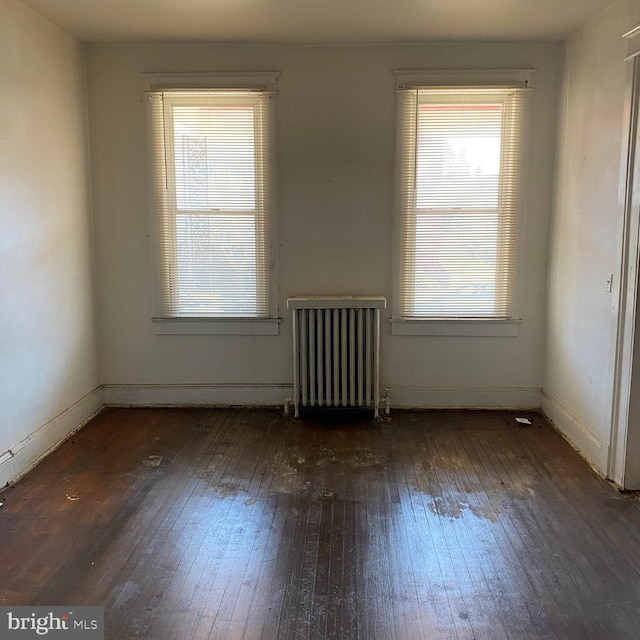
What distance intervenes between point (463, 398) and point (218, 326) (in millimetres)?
2011

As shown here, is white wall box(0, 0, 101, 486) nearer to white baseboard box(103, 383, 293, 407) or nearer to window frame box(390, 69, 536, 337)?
white baseboard box(103, 383, 293, 407)

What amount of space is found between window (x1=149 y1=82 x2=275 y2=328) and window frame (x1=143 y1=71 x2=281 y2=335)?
16 mm

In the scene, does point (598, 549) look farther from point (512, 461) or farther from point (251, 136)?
point (251, 136)

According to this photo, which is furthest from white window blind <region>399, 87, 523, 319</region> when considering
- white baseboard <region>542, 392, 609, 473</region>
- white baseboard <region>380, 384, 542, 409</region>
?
white baseboard <region>542, 392, 609, 473</region>

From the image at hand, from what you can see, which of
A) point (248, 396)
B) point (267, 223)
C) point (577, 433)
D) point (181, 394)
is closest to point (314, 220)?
point (267, 223)

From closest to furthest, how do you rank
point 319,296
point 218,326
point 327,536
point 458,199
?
1. point 327,536
2. point 458,199
3. point 319,296
4. point 218,326

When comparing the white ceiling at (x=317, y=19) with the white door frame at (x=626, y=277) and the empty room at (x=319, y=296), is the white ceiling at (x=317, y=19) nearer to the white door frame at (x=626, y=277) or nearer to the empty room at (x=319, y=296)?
the empty room at (x=319, y=296)

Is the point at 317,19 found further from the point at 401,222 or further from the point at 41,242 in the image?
the point at 41,242

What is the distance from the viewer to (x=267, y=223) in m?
4.21

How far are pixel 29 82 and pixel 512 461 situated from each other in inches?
147

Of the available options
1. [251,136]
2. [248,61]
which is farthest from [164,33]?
[251,136]

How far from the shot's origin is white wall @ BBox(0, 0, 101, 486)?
3145 millimetres

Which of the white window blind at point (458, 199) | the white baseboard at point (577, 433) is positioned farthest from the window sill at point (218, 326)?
the white baseboard at point (577, 433)

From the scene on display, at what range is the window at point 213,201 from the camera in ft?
13.5
